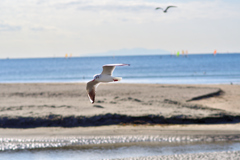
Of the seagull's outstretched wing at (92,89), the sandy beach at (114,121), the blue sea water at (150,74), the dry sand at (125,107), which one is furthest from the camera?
the blue sea water at (150,74)

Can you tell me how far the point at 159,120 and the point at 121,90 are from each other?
28.9ft

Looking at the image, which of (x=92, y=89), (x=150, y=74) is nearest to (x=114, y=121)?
(x=92, y=89)

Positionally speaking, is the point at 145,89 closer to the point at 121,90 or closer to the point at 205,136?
the point at 121,90

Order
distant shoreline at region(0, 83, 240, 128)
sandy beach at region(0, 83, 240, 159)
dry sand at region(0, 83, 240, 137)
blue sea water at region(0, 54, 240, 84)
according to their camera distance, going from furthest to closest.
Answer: blue sea water at region(0, 54, 240, 84) < distant shoreline at region(0, 83, 240, 128) < dry sand at region(0, 83, 240, 137) < sandy beach at region(0, 83, 240, 159)

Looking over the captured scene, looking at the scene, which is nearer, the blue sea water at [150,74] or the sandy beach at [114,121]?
the sandy beach at [114,121]

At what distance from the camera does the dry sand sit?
20078 mm

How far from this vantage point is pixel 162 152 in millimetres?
16703

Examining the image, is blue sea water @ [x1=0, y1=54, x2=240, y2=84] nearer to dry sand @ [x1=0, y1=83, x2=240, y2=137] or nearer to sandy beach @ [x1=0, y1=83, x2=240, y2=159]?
dry sand @ [x1=0, y1=83, x2=240, y2=137]

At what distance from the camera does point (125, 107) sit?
2308 centimetres

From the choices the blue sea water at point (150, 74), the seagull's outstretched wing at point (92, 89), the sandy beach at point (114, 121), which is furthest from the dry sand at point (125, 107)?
the blue sea water at point (150, 74)

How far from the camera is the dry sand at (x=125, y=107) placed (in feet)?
65.9

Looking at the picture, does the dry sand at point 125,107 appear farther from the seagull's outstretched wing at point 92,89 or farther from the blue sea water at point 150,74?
the blue sea water at point 150,74

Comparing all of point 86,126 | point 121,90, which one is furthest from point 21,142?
point 121,90

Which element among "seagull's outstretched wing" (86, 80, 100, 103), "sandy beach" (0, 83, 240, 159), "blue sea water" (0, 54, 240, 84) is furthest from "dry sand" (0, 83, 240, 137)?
"blue sea water" (0, 54, 240, 84)
